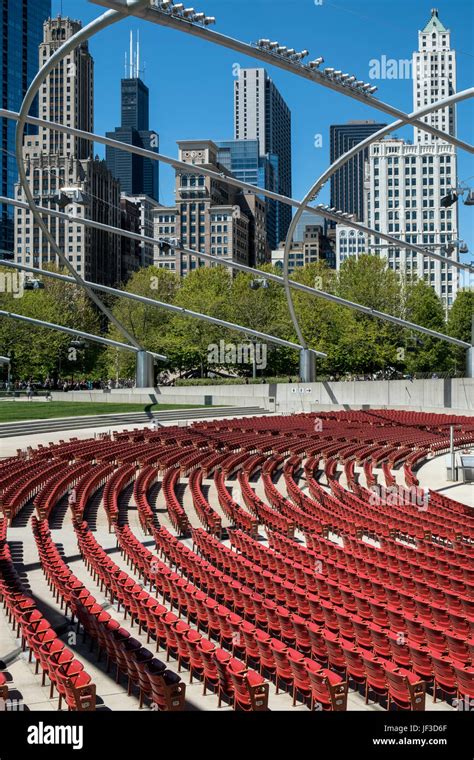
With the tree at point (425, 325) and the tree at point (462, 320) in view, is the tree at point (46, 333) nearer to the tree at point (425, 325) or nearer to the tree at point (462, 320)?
the tree at point (425, 325)

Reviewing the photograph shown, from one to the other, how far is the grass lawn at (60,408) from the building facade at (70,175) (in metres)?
85.9

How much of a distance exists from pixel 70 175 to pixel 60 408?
106 m

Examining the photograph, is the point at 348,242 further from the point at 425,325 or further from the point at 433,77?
the point at 425,325

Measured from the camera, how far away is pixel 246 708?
9.12 metres

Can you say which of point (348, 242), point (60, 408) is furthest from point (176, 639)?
point (348, 242)

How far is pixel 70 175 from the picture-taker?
146500 mm

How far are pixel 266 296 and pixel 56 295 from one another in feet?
77.5

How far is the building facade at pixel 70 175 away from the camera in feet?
474

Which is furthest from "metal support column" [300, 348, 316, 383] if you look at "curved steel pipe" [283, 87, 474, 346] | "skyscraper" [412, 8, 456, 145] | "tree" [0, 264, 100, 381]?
"skyscraper" [412, 8, 456, 145]

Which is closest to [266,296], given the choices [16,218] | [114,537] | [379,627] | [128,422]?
[128,422]
